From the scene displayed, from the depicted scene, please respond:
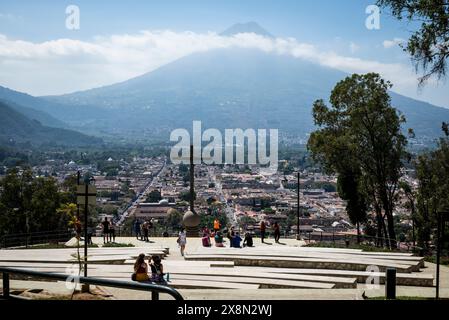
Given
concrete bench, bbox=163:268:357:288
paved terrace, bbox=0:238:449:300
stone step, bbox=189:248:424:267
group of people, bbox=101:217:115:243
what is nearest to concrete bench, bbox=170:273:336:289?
paved terrace, bbox=0:238:449:300

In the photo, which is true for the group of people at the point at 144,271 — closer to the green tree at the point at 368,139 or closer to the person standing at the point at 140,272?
the person standing at the point at 140,272

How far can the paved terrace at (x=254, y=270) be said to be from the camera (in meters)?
14.5

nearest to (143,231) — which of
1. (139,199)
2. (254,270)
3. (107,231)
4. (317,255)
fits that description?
(107,231)

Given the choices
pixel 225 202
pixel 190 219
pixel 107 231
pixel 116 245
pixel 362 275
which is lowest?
pixel 225 202

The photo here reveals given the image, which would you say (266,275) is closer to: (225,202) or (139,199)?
(225,202)

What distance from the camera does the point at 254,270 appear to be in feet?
60.6

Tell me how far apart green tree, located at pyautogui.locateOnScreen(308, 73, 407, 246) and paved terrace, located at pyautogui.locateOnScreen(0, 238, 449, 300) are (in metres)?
9.55

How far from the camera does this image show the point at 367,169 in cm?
3141

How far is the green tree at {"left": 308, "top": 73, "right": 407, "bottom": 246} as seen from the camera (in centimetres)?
3061

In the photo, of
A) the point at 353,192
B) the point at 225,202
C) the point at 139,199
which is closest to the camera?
the point at 353,192

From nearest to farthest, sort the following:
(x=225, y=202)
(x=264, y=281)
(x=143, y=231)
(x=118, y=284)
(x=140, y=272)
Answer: (x=118, y=284)
(x=140, y=272)
(x=264, y=281)
(x=143, y=231)
(x=225, y=202)

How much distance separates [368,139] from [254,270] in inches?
599

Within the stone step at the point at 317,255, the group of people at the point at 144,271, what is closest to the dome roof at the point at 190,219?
the stone step at the point at 317,255
